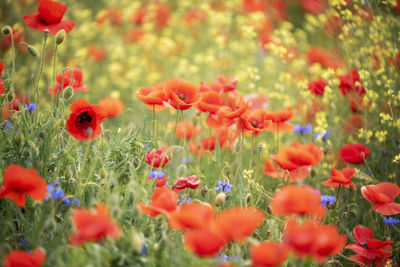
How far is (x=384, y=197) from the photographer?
166 cm

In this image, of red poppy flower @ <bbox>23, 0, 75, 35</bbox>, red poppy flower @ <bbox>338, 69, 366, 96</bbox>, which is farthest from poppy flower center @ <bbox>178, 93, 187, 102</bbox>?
red poppy flower @ <bbox>338, 69, 366, 96</bbox>

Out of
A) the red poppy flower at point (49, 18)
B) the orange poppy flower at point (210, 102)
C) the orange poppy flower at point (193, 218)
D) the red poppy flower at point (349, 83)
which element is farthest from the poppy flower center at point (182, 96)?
the red poppy flower at point (349, 83)

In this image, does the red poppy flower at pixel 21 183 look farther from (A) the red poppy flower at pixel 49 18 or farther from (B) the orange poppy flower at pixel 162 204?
(A) the red poppy flower at pixel 49 18

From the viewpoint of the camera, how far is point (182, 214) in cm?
113

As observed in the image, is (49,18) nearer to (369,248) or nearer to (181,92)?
(181,92)

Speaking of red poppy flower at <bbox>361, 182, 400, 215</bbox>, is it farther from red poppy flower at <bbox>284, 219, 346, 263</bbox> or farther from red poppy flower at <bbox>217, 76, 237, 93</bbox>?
red poppy flower at <bbox>217, 76, 237, 93</bbox>

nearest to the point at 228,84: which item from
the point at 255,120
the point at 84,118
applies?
the point at 255,120

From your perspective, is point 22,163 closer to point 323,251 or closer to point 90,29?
point 323,251

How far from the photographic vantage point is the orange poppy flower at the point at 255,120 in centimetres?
179

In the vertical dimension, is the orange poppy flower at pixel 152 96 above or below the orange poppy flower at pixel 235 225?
above

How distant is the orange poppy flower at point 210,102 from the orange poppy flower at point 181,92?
11cm

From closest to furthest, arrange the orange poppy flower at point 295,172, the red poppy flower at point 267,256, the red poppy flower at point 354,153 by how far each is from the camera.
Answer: the red poppy flower at point 267,256 → the orange poppy flower at point 295,172 → the red poppy flower at point 354,153

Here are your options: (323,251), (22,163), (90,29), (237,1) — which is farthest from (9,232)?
(237,1)

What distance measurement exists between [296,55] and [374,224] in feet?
7.37
